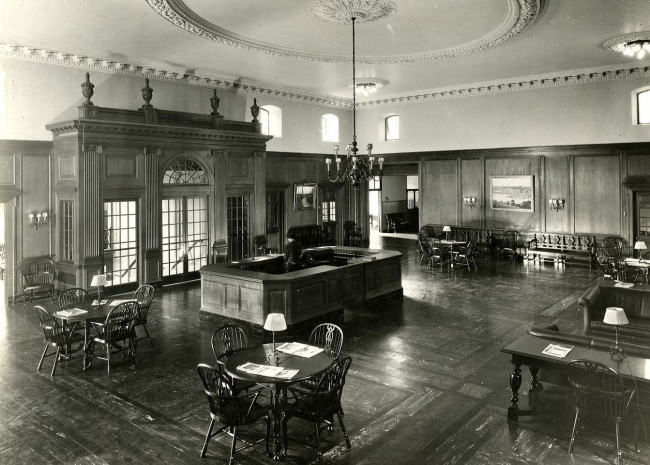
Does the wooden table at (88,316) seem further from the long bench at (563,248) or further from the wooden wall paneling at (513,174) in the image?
the wooden wall paneling at (513,174)

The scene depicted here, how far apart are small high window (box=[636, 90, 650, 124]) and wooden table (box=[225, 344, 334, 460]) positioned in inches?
548

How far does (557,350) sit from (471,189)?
13.2 metres

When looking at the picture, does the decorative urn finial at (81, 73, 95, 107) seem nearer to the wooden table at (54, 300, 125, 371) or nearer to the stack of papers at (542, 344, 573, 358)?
the wooden table at (54, 300, 125, 371)

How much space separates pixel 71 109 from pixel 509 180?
1350 centimetres

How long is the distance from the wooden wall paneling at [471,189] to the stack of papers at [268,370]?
1437 cm

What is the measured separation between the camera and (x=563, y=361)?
5.64 metres

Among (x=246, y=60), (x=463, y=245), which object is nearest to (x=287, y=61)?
(x=246, y=60)

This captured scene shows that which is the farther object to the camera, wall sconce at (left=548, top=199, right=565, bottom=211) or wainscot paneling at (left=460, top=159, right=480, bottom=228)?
wainscot paneling at (left=460, top=159, right=480, bottom=228)

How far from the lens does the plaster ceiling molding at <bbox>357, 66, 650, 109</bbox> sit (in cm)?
1514

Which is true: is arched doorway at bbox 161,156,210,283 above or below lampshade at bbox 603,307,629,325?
above

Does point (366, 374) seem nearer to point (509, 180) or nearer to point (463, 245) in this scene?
point (463, 245)

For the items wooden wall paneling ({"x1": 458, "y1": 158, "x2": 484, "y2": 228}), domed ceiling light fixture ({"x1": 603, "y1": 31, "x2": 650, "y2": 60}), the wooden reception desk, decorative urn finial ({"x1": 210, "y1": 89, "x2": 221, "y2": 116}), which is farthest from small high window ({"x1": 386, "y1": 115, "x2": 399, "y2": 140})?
the wooden reception desk

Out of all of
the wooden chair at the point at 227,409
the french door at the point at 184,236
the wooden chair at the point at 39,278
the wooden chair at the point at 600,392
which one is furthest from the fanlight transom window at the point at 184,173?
the wooden chair at the point at 600,392

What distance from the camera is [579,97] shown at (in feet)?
52.6
